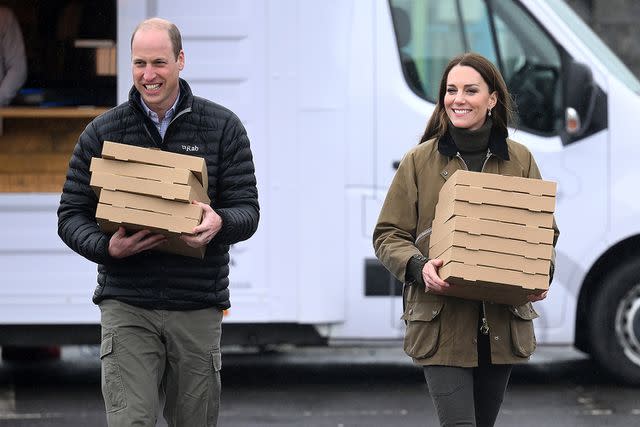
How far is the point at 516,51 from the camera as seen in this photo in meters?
8.45

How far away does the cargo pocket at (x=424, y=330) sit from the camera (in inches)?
182

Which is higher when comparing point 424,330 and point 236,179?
point 236,179

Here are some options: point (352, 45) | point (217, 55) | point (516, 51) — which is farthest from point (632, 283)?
point (217, 55)

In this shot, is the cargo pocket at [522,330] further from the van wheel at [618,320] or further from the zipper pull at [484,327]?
the van wheel at [618,320]

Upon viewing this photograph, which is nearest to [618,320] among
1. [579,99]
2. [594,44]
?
[579,99]

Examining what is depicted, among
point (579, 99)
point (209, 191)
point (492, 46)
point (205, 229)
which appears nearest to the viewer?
point (205, 229)

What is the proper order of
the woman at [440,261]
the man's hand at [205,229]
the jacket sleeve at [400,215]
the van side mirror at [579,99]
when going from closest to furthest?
the man's hand at [205,229] → the woman at [440,261] → the jacket sleeve at [400,215] → the van side mirror at [579,99]

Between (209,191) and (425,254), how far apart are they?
0.74 m

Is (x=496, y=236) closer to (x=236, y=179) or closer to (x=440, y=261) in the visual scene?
(x=440, y=261)

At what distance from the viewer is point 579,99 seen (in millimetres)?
8281

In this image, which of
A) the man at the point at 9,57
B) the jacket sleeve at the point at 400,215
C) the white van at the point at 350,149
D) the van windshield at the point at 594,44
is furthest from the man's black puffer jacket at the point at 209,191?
the van windshield at the point at 594,44

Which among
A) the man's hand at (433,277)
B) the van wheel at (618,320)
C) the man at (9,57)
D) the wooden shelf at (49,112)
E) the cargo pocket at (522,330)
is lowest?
the van wheel at (618,320)

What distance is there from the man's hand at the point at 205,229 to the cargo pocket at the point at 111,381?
0.47 meters

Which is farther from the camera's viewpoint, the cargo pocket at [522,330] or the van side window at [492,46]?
the van side window at [492,46]
